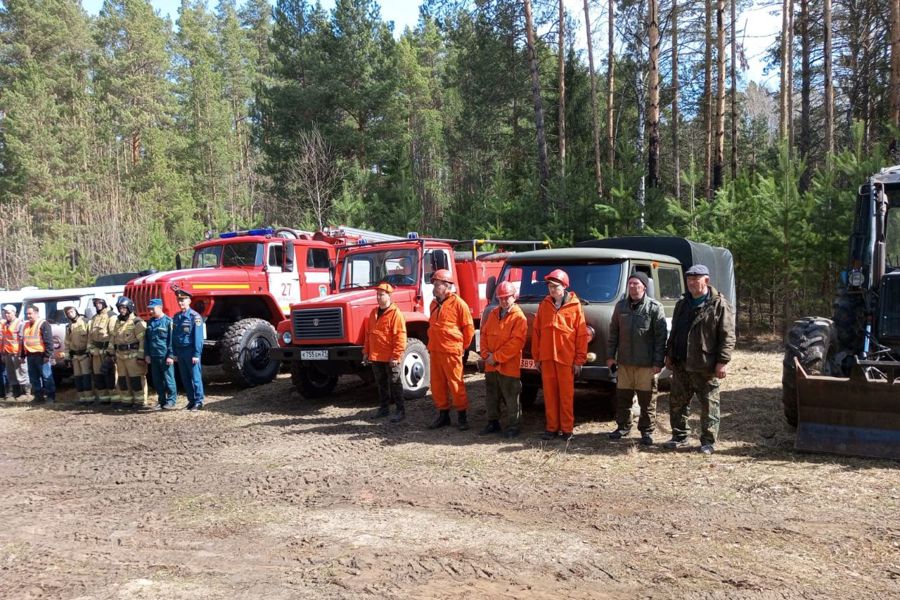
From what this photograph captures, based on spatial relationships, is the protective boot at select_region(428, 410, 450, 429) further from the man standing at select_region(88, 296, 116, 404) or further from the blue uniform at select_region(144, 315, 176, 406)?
the man standing at select_region(88, 296, 116, 404)

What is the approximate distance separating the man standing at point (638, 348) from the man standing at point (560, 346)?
1.12 feet

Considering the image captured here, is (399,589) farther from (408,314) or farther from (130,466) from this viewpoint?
(408,314)

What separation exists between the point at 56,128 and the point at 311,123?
14.7m

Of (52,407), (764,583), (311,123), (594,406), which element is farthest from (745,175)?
(311,123)

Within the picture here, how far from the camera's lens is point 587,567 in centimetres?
412

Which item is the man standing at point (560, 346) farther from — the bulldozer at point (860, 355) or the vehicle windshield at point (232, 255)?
the vehicle windshield at point (232, 255)

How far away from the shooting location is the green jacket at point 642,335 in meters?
6.70

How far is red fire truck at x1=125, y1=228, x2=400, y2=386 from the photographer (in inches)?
438

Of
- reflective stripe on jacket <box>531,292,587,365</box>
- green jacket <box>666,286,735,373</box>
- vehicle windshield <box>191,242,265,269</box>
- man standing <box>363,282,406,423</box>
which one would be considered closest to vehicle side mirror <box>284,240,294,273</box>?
vehicle windshield <box>191,242,265,269</box>

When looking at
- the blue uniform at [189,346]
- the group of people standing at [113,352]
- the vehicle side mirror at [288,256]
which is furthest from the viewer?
the vehicle side mirror at [288,256]

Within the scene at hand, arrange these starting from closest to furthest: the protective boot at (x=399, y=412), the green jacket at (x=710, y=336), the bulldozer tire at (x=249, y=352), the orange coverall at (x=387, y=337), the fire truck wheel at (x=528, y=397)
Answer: the green jacket at (x=710, y=336) → the orange coverall at (x=387, y=337) → the protective boot at (x=399, y=412) → the fire truck wheel at (x=528, y=397) → the bulldozer tire at (x=249, y=352)

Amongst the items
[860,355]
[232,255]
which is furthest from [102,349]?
[860,355]

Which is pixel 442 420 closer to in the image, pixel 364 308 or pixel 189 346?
pixel 364 308

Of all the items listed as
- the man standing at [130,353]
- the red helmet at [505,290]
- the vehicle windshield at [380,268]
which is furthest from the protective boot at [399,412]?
the man standing at [130,353]
